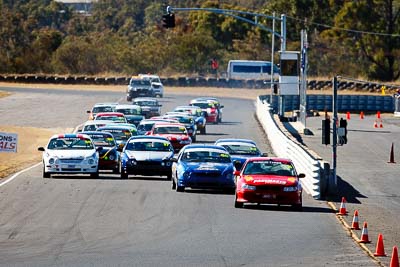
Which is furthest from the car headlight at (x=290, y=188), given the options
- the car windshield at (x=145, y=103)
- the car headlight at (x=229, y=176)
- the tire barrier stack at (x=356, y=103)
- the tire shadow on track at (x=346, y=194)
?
the tire barrier stack at (x=356, y=103)

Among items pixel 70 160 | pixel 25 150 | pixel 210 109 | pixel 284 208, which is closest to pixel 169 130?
pixel 25 150

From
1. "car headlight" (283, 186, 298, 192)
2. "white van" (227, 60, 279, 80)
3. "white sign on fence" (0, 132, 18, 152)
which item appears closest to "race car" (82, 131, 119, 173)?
"white sign on fence" (0, 132, 18, 152)

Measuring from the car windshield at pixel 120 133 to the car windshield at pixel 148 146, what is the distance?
270 inches

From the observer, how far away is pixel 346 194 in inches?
1219

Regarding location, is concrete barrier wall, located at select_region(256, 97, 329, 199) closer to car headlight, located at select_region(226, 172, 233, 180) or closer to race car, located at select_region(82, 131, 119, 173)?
car headlight, located at select_region(226, 172, 233, 180)

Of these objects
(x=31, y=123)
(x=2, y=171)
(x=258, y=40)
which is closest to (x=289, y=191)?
(x=2, y=171)

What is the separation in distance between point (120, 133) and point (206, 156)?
11.2 metres

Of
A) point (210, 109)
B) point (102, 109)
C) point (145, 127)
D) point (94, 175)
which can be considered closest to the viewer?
point (94, 175)

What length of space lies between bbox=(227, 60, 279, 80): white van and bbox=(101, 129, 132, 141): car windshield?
247 feet

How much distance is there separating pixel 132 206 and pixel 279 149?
18.0m

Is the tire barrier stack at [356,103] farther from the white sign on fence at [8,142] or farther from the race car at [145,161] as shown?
the white sign on fence at [8,142]

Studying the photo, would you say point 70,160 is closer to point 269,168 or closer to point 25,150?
point 269,168

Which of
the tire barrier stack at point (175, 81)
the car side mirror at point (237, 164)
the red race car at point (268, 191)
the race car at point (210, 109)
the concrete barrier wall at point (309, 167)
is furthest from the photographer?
the tire barrier stack at point (175, 81)

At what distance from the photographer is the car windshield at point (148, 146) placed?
110ft
